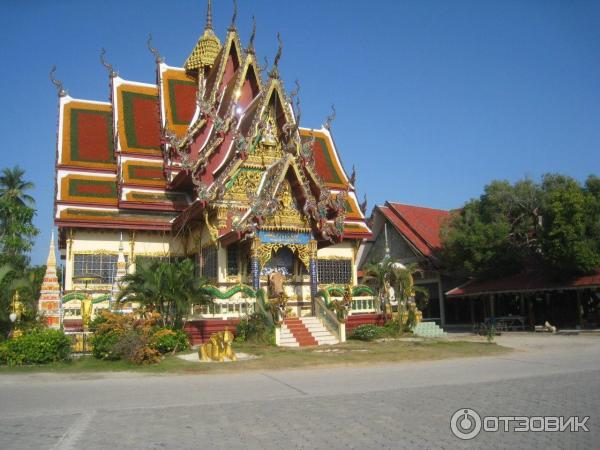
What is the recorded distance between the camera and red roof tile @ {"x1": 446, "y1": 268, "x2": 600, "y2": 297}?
23.2 meters

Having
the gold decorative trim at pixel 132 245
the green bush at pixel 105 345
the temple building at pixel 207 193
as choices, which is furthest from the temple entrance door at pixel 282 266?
the green bush at pixel 105 345

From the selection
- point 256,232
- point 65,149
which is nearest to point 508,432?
point 256,232

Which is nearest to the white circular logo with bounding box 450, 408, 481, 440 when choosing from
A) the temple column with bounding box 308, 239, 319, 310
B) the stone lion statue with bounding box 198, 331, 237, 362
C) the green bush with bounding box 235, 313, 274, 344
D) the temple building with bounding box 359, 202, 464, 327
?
the stone lion statue with bounding box 198, 331, 237, 362

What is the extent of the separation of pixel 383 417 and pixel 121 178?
17.9 meters

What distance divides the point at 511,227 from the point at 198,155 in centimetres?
1584

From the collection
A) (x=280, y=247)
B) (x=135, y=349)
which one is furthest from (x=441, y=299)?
(x=135, y=349)

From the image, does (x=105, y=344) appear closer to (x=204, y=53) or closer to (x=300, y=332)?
(x=300, y=332)

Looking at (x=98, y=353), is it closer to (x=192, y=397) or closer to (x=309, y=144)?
(x=192, y=397)

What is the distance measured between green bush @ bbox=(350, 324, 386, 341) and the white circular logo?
11022 millimetres

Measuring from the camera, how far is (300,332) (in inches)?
680

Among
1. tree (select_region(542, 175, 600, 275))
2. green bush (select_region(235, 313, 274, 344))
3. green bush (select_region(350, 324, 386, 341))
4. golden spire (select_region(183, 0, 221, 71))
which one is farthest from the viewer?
golden spire (select_region(183, 0, 221, 71))

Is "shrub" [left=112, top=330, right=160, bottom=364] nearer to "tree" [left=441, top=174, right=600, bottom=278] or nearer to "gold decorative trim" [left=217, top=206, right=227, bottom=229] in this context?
"gold decorative trim" [left=217, top=206, right=227, bottom=229]

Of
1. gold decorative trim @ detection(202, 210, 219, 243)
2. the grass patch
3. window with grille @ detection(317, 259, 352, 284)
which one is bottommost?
the grass patch

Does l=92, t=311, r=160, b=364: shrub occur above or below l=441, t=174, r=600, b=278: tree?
below
